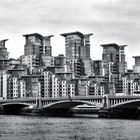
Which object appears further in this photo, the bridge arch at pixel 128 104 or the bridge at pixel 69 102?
the bridge at pixel 69 102

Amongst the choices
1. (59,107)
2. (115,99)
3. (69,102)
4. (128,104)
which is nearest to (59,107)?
(59,107)

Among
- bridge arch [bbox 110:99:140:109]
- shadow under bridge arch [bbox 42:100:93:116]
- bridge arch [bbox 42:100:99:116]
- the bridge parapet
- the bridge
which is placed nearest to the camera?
bridge arch [bbox 110:99:140:109]

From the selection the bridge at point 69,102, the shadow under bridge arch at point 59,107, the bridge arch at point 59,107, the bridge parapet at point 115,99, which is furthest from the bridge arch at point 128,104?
the shadow under bridge arch at point 59,107

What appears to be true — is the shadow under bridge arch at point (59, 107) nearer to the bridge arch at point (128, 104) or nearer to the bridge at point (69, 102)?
the bridge at point (69, 102)

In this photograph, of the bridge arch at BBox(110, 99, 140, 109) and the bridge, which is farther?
the bridge

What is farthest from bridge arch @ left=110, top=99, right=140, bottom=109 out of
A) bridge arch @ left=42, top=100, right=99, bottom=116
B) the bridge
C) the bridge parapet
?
bridge arch @ left=42, top=100, right=99, bottom=116

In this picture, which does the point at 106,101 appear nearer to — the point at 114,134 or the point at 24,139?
the point at 114,134

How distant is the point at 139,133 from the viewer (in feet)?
318

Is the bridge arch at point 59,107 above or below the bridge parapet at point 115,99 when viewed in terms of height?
below

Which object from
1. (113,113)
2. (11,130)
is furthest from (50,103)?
(11,130)

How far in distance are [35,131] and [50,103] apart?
76128mm

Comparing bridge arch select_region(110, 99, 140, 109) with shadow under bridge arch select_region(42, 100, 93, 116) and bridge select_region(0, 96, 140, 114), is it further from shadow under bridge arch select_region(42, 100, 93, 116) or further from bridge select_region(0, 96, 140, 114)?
shadow under bridge arch select_region(42, 100, 93, 116)

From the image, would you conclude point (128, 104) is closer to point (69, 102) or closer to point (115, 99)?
point (115, 99)

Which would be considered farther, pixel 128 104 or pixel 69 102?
pixel 69 102
